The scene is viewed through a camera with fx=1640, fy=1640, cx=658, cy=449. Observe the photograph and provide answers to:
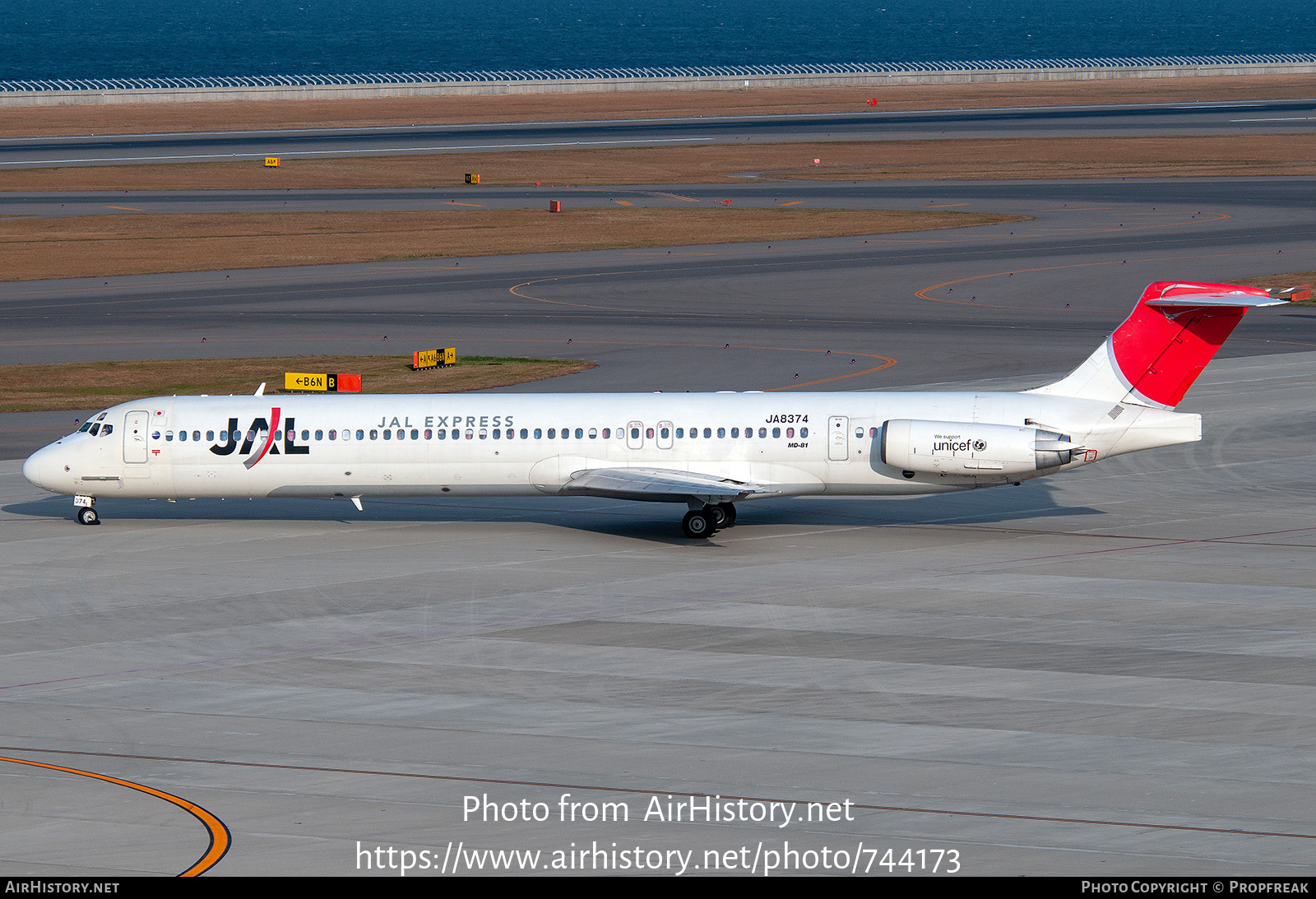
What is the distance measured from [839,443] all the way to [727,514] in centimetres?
355

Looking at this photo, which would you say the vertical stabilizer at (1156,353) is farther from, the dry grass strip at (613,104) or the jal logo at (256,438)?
the dry grass strip at (613,104)

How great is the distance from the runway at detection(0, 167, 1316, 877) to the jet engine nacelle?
2.02 m

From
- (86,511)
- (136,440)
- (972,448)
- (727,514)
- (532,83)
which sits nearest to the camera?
(972,448)

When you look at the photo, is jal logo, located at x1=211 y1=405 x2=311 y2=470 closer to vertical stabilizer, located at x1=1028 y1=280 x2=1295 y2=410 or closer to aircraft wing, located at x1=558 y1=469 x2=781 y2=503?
aircraft wing, located at x1=558 y1=469 x2=781 y2=503

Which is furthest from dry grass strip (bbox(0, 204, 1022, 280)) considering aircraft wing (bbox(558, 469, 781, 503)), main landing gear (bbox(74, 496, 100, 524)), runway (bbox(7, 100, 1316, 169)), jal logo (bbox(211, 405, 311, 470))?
aircraft wing (bbox(558, 469, 781, 503))

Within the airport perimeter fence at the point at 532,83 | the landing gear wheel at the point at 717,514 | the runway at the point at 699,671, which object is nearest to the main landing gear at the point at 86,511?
the runway at the point at 699,671

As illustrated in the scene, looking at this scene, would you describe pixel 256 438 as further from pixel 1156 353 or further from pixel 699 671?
pixel 1156 353

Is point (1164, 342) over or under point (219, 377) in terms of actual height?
under

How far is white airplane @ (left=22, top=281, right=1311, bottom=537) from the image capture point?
123 feet

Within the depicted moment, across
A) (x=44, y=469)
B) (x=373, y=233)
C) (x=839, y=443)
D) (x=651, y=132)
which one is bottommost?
(x=44, y=469)

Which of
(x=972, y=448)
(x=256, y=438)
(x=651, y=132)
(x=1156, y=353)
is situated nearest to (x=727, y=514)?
(x=972, y=448)

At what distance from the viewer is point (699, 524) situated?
38.7 meters

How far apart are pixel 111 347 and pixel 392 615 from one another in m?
36.4
